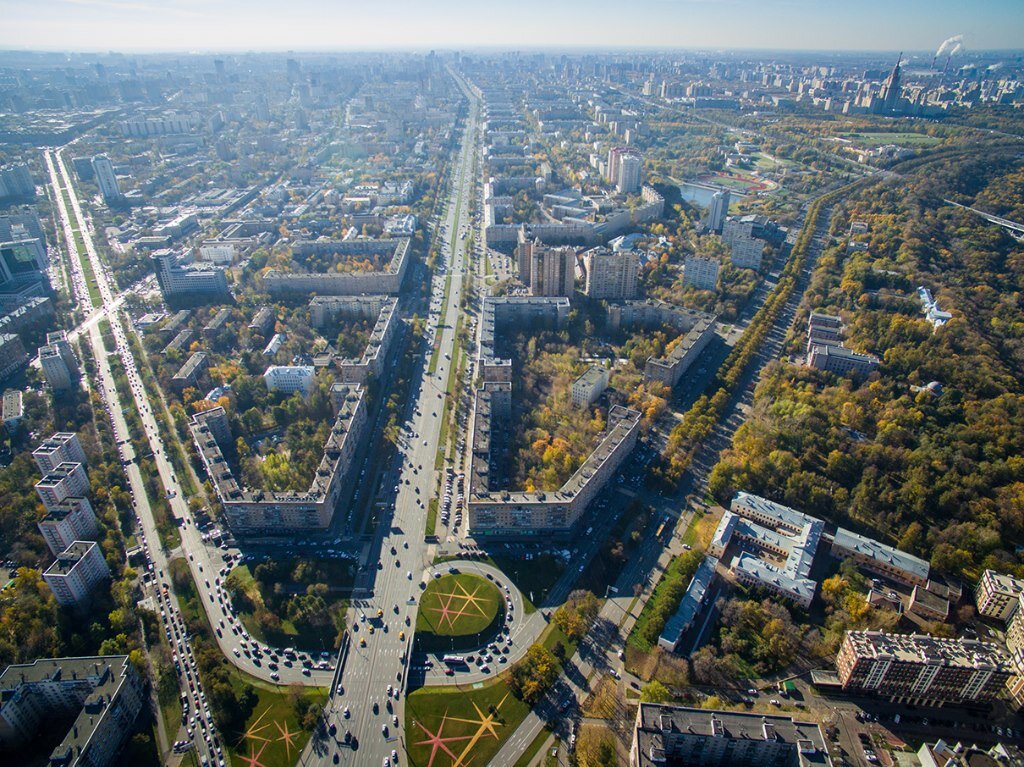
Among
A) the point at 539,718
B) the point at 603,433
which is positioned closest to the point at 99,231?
the point at 603,433

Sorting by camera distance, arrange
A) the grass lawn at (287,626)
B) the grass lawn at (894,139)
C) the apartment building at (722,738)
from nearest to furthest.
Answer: the apartment building at (722,738)
the grass lawn at (287,626)
the grass lawn at (894,139)

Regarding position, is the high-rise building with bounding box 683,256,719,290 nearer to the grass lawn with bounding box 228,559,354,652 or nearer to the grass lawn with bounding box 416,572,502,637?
the grass lawn with bounding box 416,572,502,637

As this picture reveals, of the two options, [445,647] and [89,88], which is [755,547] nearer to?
[445,647]

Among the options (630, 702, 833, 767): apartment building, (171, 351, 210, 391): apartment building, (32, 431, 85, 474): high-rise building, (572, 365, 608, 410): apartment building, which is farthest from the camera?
(171, 351, 210, 391): apartment building

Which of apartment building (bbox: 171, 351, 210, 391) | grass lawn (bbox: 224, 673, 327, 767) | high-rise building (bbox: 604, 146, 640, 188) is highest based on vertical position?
high-rise building (bbox: 604, 146, 640, 188)

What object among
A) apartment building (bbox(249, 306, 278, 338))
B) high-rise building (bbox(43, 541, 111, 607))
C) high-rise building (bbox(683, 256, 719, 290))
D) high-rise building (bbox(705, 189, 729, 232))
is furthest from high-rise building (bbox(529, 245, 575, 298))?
high-rise building (bbox(43, 541, 111, 607))

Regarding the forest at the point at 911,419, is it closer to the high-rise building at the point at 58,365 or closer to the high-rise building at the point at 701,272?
the high-rise building at the point at 701,272

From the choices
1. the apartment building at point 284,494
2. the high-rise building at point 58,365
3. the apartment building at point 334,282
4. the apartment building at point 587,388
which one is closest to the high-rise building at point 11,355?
the high-rise building at point 58,365
